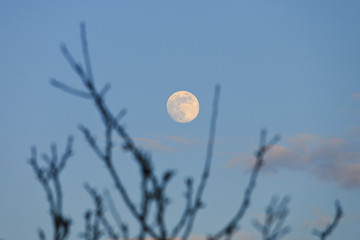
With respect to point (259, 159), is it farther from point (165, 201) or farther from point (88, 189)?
point (88, 189)

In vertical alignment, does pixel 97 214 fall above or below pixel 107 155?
below

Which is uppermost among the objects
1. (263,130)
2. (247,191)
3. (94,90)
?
(94,90)

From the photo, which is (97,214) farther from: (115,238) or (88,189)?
(115,238)

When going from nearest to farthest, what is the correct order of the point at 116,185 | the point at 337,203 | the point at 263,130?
the point at 116,185 < the point at 263,130 < the point at 337,203

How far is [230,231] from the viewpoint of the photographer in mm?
4871

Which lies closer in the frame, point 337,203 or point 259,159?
point 259,159

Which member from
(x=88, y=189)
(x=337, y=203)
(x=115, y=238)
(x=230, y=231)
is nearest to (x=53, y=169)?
(x=88, y=189)

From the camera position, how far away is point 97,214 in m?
6.38

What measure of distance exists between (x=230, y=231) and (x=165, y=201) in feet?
2.60

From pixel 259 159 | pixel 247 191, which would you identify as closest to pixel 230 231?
pixel 247 191

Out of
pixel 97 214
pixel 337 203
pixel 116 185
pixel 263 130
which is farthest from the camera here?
pixel 97 214

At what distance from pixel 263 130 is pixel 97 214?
282 centimetres

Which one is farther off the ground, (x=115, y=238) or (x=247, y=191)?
(x=247, y=191)

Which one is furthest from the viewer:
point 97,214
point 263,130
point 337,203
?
point 97,214
